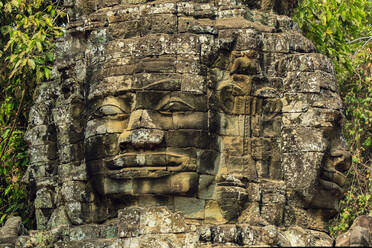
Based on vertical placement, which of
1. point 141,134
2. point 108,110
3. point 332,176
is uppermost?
point 108,110

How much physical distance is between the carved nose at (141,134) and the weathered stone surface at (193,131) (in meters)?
0.01

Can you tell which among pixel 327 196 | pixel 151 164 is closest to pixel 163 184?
pixel 151 164

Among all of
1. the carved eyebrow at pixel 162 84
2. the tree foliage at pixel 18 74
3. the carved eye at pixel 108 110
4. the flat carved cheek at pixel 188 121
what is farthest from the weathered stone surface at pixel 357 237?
the tree foliage at pixel 18 74

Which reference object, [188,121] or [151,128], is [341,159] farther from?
[151,128]

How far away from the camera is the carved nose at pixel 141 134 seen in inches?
544

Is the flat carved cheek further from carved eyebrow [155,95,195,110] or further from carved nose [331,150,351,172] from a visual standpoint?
carved nose [331,150,351,172]

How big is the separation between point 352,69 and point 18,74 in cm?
613

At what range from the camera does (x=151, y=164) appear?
13.8 meters

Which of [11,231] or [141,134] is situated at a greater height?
[141,134]

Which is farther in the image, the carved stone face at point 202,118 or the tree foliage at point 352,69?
the tree foliage at point 352,69

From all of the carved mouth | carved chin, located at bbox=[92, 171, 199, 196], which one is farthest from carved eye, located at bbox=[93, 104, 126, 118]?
the carved mouth

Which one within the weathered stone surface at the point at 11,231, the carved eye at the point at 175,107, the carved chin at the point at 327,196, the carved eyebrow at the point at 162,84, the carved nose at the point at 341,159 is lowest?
the weathered stone surface at the point at 11,231

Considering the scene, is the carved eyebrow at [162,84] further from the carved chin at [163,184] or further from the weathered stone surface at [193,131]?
the carved chin at [163,184]

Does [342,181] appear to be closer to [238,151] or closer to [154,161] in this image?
[238,151]
